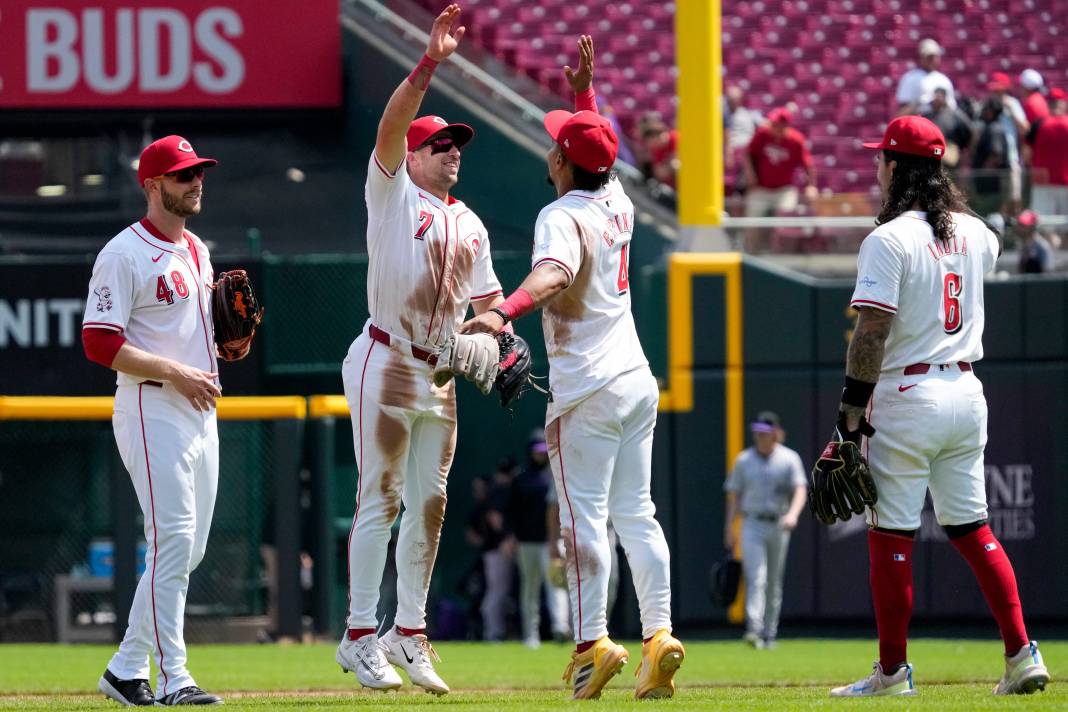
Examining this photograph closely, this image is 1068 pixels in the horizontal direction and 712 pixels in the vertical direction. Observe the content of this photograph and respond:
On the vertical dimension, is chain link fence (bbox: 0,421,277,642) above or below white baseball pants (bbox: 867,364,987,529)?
below

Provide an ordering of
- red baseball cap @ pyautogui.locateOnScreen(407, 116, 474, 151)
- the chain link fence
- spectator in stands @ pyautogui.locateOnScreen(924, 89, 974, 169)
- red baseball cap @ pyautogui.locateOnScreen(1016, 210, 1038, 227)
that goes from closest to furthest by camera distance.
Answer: red baseball cap @ pyautogui.locateOnScreen(407, 116, 474, 151) → the chain link fence → red baseball cap @ pyautogui.locateOnScreen(1016, 210, 1038, 227) → spectator in stands @ pyautogui.locateOnScreen(924, 89, 974, 169)

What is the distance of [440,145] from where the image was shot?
251 inches

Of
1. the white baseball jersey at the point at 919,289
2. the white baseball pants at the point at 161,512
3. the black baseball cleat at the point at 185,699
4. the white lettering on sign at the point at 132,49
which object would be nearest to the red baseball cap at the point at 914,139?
the white baseball jersey at the point at 919,289

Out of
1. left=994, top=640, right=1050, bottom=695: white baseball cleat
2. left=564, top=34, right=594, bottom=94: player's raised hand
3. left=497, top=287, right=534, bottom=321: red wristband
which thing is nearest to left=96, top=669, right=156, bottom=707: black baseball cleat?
left=497, top=287, right=534, bottom=321: red wristband

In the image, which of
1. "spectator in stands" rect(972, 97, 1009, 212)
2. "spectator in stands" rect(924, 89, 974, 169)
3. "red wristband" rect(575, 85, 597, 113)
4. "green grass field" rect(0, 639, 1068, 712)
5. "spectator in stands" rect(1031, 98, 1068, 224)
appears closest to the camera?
"green grass field" rect(0, 639, 1068, 712)

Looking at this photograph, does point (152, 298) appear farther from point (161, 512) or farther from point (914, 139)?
point (914, 139)

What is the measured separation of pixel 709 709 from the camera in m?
5.46

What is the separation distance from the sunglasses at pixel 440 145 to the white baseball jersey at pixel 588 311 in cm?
55

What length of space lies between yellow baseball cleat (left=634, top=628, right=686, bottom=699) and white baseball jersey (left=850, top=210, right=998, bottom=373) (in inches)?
49.1

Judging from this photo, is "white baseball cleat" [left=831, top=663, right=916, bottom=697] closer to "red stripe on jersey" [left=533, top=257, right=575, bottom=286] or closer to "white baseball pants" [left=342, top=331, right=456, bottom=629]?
"white baseball pants" [left=342, top=331, right=456, bottom=629]

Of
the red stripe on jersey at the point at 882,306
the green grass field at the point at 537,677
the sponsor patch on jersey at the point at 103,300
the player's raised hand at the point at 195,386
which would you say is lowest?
the green grass field at the point at 537,677

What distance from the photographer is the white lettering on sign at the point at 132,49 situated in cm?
1536

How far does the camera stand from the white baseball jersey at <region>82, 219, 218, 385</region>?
5930 millimetres

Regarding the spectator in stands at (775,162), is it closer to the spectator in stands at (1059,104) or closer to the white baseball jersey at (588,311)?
the spectator in stands at (1059,104)
